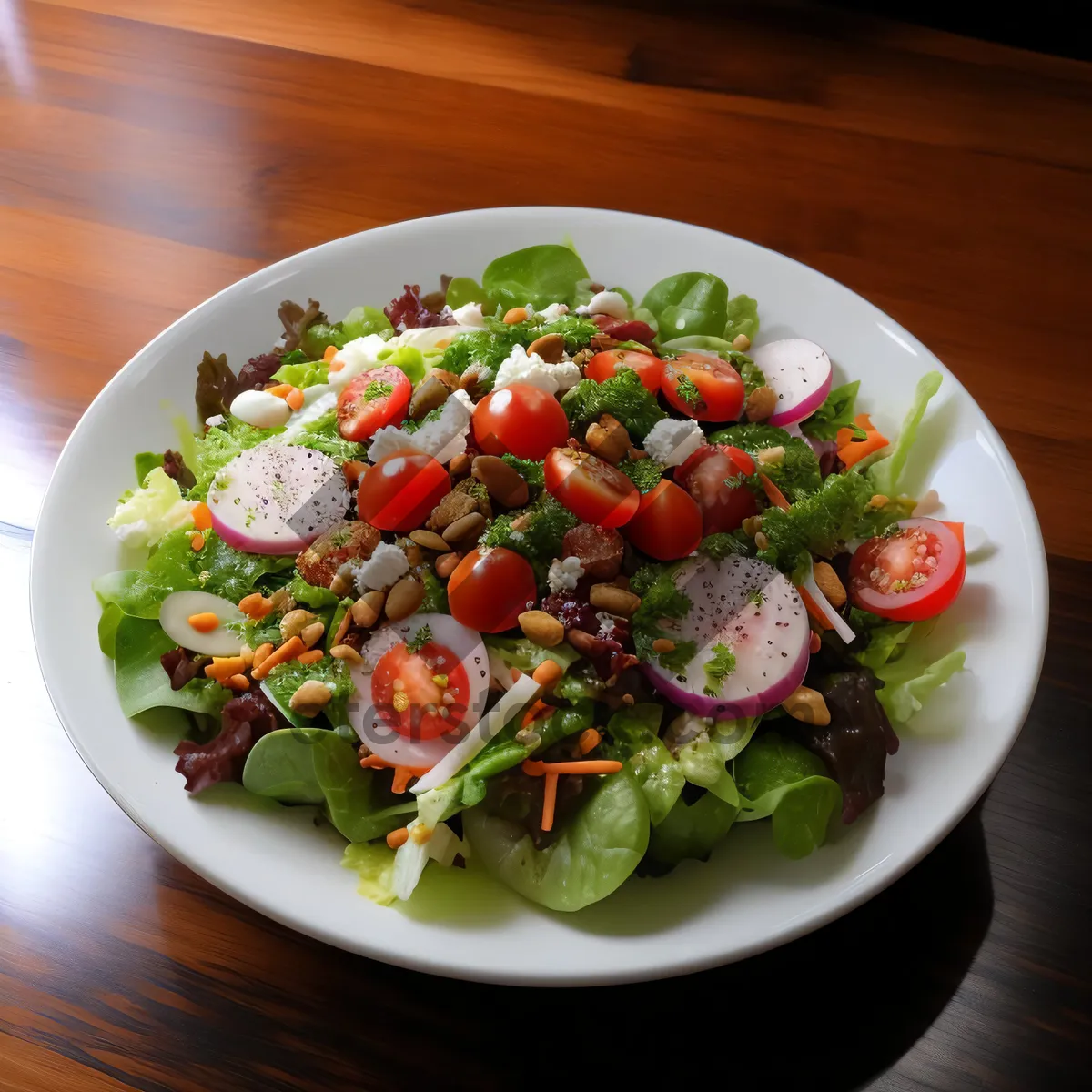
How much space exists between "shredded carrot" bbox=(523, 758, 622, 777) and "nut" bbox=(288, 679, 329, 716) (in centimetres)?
39

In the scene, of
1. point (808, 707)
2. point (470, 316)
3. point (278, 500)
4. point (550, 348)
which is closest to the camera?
point (808, 707)

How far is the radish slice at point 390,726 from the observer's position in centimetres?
170

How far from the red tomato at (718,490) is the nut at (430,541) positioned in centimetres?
52

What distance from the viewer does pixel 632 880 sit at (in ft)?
5.38

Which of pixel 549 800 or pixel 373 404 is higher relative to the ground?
pixel 373 404

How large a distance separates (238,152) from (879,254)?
2295mm

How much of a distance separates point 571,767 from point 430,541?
0.52 metres

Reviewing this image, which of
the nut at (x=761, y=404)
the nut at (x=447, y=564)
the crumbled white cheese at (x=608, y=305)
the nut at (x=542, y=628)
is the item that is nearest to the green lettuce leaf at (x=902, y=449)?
the nut at (x=761, y=404)

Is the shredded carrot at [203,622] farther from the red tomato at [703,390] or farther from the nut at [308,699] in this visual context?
the red tomato at [703,390]

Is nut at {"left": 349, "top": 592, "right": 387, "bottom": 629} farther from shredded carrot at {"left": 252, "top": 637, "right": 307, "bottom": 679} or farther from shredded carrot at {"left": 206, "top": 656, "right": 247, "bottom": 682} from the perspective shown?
shredded carrot at {"left": 206, "top": 656, "right": 247, "bottom": 682}

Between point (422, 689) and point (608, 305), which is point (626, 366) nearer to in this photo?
point (608, 305)

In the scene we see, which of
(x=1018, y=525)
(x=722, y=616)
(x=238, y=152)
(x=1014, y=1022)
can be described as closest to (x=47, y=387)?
(x=238, y=152)

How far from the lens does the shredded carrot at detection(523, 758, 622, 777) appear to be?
5.42 ft

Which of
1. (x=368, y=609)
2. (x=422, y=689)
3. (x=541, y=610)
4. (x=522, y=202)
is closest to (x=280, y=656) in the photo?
(x=368, y=609)
